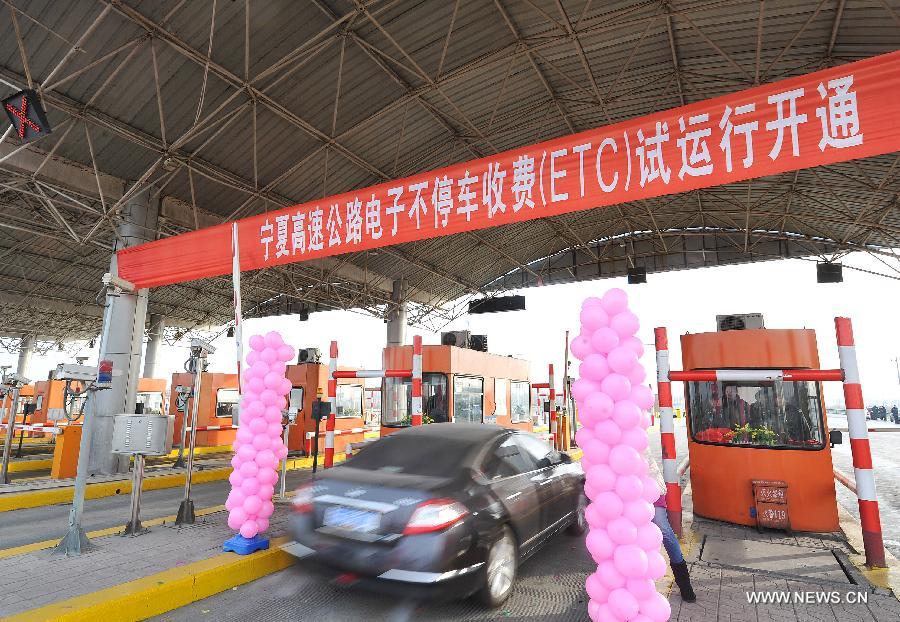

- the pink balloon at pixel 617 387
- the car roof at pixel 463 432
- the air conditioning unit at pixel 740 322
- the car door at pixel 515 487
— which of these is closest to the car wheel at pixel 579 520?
the car door at pixel 515 487

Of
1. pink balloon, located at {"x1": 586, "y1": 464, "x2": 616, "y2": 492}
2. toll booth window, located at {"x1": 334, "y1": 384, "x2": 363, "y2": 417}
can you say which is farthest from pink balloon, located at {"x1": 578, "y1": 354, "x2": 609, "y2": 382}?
toll booth window, located at {"x1": 334, "y1": 384, "x2": 363, "y2": 417}

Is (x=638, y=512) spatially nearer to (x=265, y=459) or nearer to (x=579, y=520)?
(x=579, y=520)

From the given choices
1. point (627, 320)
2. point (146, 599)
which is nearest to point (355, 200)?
point (627, 320)

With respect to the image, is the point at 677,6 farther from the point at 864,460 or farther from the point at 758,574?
the point at 758,574

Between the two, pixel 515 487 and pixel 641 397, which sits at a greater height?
pixel 641 397

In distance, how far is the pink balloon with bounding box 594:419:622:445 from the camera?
3.21 metres

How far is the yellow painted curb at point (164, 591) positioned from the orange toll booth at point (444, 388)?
5295mm

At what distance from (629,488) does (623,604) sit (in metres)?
0.67

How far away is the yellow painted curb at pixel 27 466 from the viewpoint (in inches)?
419

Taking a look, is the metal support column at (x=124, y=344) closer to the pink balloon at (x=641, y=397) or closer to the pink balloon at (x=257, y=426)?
the pink balloon at (x=257, y=426)

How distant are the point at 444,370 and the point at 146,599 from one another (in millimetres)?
7289

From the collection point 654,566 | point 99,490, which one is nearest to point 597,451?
point 654,566

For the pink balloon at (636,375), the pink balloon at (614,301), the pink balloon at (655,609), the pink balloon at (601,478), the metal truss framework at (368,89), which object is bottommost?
the pink balloon at (655,609)

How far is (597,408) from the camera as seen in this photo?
10.7 ft
